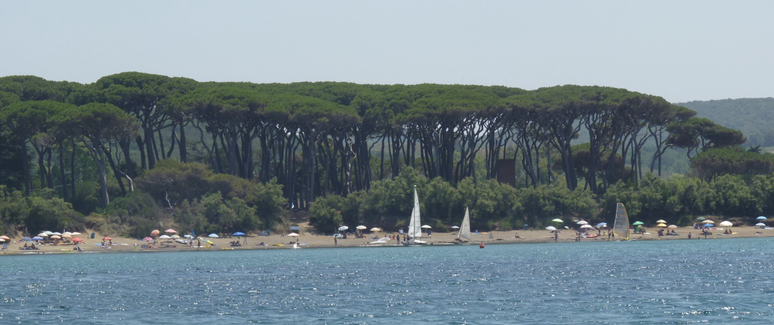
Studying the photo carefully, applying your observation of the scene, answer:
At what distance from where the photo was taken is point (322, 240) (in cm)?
7038

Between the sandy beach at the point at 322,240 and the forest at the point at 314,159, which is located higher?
the forest at the point at 314,159

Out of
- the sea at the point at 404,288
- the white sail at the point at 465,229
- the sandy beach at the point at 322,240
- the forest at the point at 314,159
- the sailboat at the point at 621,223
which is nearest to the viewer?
the sea at the point at 404,288

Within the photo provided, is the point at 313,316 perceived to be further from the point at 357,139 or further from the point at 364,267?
the point at 357,139

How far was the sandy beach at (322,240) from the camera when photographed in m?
64.1

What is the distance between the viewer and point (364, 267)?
1900 inches

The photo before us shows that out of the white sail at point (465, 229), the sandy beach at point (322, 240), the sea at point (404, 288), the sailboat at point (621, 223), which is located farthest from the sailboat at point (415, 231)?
the sailboat at point (621, 223)

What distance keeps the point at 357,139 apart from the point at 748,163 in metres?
37.2

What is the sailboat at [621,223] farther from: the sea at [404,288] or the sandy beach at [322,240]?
the sea at [404,288]

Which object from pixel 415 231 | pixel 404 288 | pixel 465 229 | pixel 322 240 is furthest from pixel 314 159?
pixel 404 288

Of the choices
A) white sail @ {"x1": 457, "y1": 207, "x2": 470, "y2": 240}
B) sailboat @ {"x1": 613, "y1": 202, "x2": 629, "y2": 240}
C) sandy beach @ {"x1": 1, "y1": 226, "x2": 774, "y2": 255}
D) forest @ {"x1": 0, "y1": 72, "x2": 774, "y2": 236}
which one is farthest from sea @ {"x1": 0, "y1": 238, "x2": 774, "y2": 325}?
forest @ {"x1": 0, "y1": 72, "x2": 774, "y2": 236}

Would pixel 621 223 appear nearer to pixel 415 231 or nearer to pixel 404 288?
pixel 415 231

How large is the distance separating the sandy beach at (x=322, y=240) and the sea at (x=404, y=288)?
443 centimetres

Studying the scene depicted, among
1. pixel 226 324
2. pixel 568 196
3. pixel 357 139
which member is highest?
pixel 357 139

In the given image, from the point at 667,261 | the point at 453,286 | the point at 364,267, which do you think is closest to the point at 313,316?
the point at 453,286
